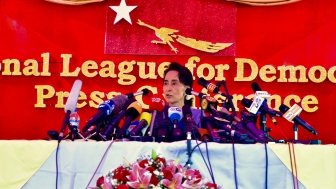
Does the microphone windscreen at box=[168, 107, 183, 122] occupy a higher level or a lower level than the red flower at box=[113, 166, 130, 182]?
higher

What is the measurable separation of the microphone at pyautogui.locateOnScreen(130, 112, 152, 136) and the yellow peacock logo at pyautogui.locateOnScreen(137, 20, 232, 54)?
1.85 meters

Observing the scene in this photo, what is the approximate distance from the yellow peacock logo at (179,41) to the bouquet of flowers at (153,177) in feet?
8.63

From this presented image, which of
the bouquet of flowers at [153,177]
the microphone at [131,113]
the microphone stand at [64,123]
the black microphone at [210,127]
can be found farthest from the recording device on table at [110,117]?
the bouquet of flowers at [153,177]

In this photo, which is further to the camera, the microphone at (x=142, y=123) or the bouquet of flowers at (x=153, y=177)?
the microphone at (x=142, y=123)

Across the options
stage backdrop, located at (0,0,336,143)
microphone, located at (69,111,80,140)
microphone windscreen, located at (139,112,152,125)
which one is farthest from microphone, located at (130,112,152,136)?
stage backdrop, located at (0,0,336,143)

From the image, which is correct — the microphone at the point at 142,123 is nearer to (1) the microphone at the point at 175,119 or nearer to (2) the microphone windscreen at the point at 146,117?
(2) the microphone windscreen at the point at 146,117

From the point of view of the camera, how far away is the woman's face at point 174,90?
155 inches

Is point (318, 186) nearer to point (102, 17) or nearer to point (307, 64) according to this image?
point (307, 64)

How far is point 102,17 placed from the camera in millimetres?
5113

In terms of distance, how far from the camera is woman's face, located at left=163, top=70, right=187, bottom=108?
12.9 feet

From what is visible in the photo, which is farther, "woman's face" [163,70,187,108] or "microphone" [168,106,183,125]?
"woman's face" [163,70,187,108]

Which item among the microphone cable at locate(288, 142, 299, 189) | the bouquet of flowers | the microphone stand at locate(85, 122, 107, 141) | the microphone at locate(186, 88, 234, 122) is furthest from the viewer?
the microphone at locate(186, 88, 234, 122)

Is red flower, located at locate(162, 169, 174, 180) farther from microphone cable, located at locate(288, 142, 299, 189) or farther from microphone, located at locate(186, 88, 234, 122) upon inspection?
microphone, located at locate(186, 88, 234, 122)

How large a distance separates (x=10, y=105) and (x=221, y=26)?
1.73 m
